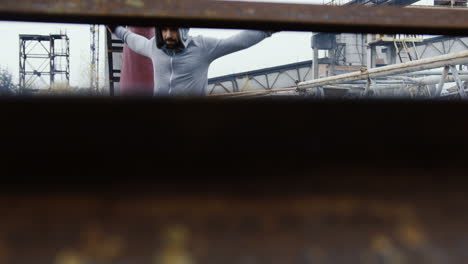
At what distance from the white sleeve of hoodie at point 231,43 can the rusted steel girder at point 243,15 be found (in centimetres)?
253

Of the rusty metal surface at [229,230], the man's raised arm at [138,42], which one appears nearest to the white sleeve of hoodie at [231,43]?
the man's raised arm at [138,42]

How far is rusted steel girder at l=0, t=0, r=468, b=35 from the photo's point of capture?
47.4 inches

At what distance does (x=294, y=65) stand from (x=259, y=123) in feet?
72.6

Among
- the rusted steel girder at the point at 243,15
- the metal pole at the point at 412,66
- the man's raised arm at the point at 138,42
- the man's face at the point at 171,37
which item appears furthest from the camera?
the metal pole at the point at 412,66

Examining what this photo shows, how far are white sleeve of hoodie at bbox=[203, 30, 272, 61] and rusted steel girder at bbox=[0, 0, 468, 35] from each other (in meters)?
2.53

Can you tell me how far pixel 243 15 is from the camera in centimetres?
128

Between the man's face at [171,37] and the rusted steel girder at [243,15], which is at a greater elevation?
the man's face at [171,37]

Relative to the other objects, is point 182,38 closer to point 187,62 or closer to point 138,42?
point 187,62

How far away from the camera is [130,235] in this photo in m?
1.00

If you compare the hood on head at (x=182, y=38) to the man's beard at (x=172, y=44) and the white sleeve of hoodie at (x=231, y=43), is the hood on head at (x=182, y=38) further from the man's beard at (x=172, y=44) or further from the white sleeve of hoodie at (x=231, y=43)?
the white sleeve of hoodie at (x=231, y=43)

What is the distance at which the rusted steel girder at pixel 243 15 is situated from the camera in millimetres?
1205

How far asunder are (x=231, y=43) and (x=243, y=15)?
294 cm

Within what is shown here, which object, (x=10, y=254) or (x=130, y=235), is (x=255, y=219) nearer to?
(x=130, y=235)

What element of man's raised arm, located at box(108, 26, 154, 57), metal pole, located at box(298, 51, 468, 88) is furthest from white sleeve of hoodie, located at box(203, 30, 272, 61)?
metal pole, located at box(298, 51, 468, 88)
